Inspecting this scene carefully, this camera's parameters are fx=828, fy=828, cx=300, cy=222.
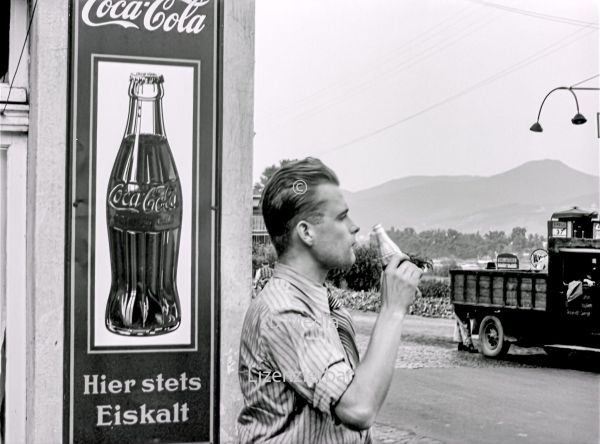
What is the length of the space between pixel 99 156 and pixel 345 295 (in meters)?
6.18

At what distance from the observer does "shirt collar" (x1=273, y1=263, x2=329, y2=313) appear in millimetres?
1859

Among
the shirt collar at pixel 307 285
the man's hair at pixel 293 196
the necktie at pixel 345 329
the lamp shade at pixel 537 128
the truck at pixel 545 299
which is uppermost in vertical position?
the lamp shade at pixel 537 128

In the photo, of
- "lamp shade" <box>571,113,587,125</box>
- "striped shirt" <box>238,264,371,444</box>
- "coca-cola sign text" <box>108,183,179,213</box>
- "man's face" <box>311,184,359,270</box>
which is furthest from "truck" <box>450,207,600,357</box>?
"striped shirt" <box>238,264,371,444</box>

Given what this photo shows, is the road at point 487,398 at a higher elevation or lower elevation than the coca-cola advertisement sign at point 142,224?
lower

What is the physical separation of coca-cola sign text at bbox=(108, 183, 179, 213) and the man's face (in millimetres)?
1905

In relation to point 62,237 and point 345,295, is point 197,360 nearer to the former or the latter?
point 62,237

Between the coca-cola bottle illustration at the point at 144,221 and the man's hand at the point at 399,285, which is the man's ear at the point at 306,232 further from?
the coca-cola bottle illustration at the point at 144,221

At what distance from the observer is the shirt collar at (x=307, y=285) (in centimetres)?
186

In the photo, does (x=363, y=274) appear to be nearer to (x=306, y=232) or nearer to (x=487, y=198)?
(x=487, y=198)

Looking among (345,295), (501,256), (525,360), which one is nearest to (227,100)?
(345,295)

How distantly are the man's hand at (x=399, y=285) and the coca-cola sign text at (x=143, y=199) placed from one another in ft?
6.65

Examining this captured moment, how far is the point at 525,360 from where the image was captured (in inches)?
512

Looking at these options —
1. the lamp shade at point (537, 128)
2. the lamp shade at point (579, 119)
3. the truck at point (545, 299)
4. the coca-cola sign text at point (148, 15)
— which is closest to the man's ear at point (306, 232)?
the coca-cola sign text at point (148, 15)

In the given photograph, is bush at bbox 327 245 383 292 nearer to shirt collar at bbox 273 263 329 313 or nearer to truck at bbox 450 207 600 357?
truck at bbox 450 207 600 357
